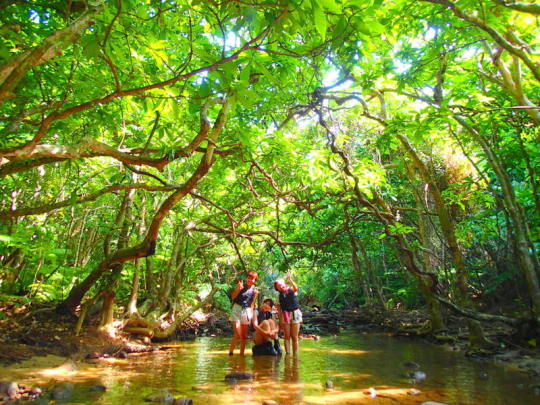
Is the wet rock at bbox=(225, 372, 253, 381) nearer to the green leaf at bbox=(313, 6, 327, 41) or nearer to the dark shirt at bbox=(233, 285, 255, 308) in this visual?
the dark shirt at bbox=(233, 285, 255, 308)

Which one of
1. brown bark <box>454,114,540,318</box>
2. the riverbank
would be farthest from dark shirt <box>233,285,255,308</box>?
brown bark <box>454,114,540,318</box>

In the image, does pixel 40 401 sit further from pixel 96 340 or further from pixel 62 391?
pixel 96 340

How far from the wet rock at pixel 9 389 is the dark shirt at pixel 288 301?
4998 millimetres

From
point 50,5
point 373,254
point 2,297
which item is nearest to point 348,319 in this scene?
point 373,254

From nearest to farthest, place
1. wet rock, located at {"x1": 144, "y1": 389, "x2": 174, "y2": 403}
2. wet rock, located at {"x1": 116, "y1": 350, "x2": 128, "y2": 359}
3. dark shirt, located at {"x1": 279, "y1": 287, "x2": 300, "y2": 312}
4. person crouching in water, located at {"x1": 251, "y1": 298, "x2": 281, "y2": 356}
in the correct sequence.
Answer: wet rock, located at {"x1": 144, "y1": 389, "x2": 174, "y2": 403}, wet rock, located at {"x1": 116, "y1": 350, "x2": 128, "y2": 359}, person crouching in water, located at {"x1": 251, "y1": 298, "x2": 281, "y2": 356}, dark shirt, located at {"x1": 279, "y1": 287, "x2": 300, "y2": 312}

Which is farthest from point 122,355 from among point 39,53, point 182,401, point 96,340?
point 39,53

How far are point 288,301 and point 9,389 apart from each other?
202 inches

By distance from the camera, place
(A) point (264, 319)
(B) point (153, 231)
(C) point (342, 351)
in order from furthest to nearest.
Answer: (C) point (342, 351) → (A) point (264, 319) → (B) point (153, 231)

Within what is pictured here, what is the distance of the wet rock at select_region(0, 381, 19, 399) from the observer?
422 cm

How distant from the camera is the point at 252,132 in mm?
6539

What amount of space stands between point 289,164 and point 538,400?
17.4 ft

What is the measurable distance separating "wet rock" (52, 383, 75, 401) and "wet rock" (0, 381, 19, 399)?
0.40m

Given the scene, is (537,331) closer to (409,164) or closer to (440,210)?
(440,210)

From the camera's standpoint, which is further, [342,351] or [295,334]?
[342,351]
